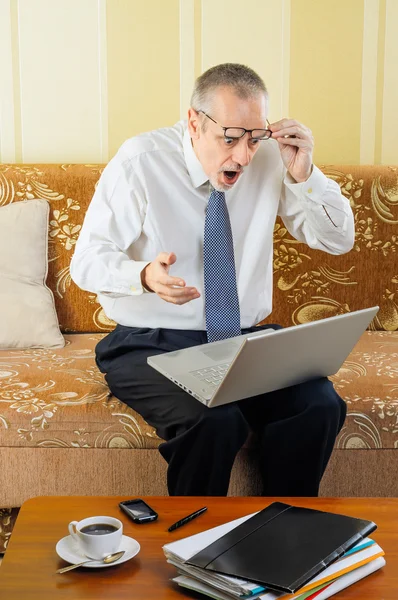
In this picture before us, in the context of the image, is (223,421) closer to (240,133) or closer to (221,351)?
(221,351)

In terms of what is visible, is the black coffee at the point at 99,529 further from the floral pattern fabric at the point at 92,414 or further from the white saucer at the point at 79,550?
the floral pattern fabric at the point at 92,414

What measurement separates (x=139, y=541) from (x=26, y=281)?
124 centimetres

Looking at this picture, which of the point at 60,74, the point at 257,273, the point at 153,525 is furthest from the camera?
the point at 60,74

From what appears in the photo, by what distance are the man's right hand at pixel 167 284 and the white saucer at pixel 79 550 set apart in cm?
53

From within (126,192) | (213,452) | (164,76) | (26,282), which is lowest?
(213,452)

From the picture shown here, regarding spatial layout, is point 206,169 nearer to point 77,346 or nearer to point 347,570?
point 77,346

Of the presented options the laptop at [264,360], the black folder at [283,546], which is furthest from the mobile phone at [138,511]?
the laptop at [264,360]

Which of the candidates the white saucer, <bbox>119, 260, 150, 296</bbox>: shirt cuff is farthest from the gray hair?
the white saucer

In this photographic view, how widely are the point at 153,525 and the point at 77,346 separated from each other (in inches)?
42.9

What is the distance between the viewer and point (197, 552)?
1.06m

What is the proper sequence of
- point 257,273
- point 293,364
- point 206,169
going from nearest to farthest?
point 293,364, point 206,169, point 257,273

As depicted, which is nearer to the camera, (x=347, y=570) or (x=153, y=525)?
(x=347, y=570)

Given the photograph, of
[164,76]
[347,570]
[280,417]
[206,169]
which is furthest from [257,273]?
[347,570]

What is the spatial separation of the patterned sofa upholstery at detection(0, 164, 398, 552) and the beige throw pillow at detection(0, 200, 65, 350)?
5 centimetres
